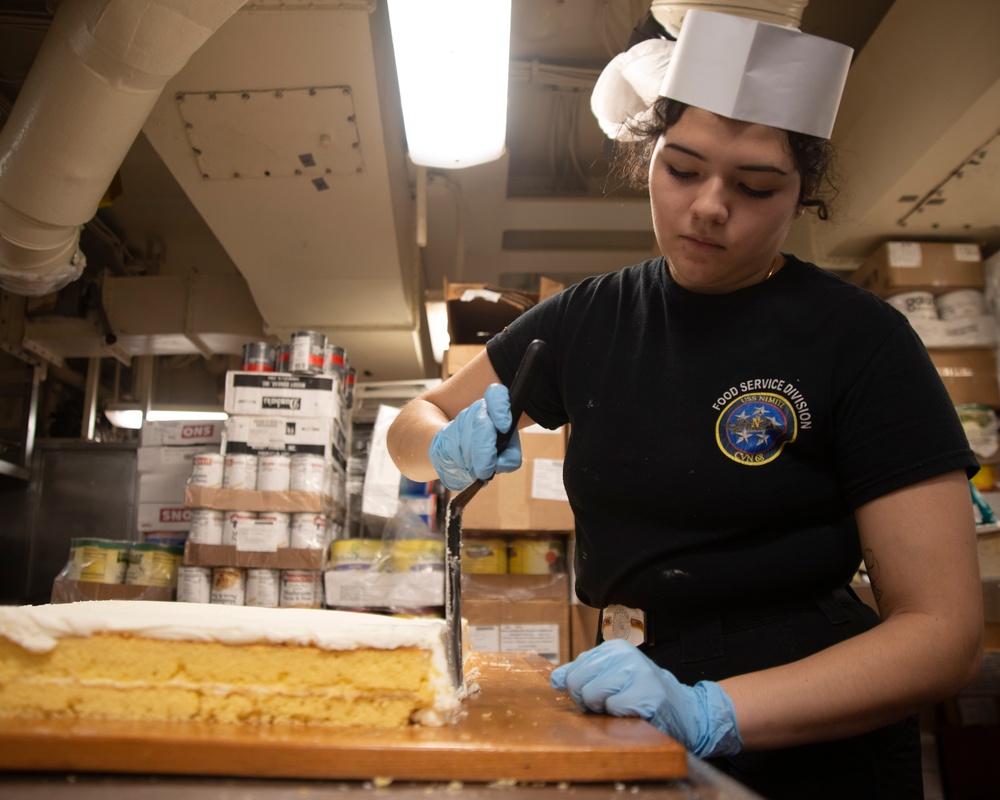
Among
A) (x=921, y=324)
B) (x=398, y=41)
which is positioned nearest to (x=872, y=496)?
(x=398, y=41)

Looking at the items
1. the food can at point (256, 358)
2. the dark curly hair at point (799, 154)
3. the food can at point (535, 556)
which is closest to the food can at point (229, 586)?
the food can at point (256, 358)

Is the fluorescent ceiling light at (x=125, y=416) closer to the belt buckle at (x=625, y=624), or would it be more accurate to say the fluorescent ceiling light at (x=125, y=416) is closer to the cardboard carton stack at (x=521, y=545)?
the cardboard carton stack at (x=521, y=545)

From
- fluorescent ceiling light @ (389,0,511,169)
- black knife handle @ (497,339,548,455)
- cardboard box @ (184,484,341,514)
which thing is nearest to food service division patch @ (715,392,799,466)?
black knife handle @ (497,339,548,455)

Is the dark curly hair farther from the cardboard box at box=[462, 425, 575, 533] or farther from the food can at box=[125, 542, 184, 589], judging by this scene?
the food can at box=[125, 542, 184, 589]

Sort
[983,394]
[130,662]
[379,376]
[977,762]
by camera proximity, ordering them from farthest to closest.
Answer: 1. [379,376]
2. [983,394]
3. [977,762]
4. [130,662]

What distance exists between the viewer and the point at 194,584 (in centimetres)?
308

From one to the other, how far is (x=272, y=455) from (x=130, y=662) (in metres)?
2.43

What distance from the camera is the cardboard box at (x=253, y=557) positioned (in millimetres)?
3082

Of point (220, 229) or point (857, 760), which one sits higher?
point (220, 229)

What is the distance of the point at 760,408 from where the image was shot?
1057 millimetres

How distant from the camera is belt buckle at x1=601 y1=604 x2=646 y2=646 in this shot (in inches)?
42.8

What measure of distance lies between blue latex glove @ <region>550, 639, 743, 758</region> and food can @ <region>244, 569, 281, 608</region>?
2.45 meters

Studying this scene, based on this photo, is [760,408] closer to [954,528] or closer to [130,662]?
[954,528]

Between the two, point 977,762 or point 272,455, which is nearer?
point 977,762
